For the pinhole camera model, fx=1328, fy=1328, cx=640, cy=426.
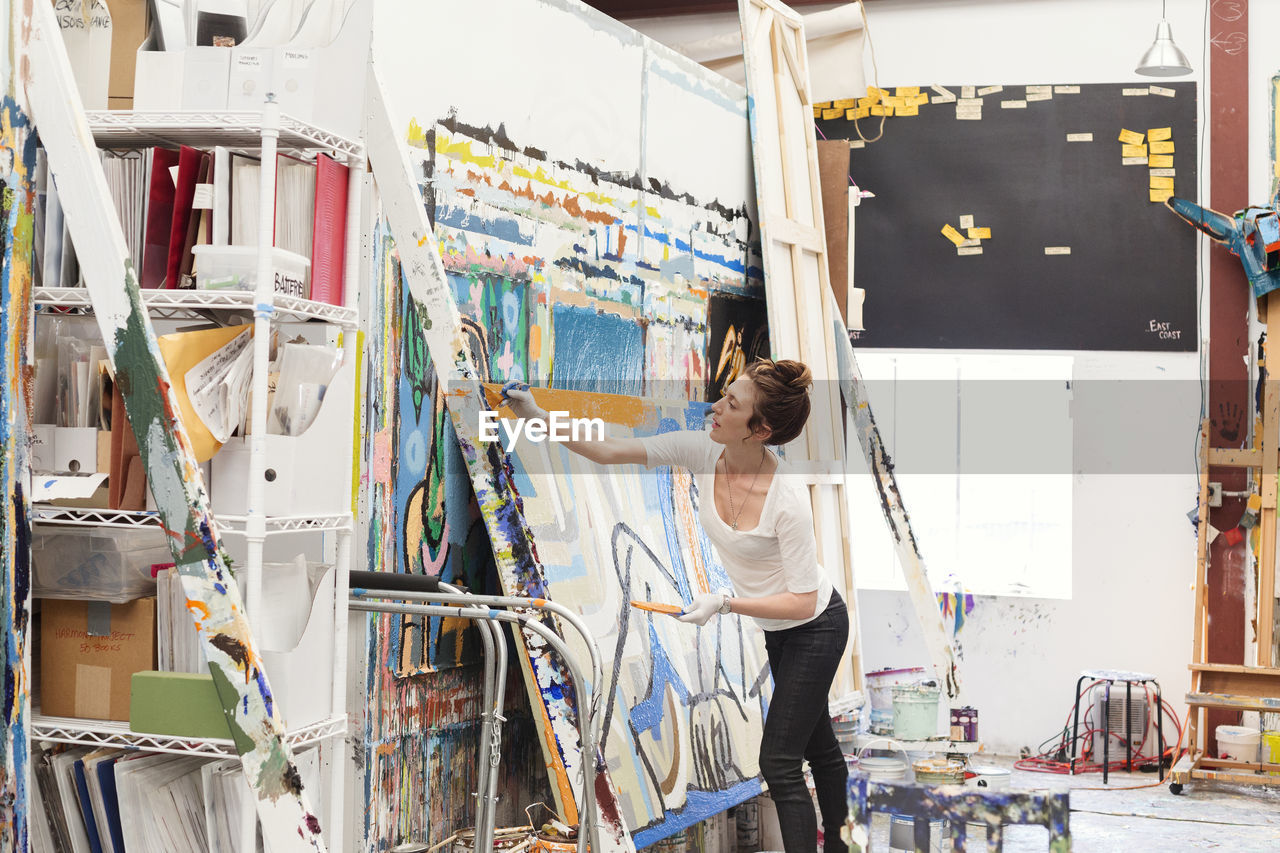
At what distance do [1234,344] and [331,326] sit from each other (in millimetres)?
5076

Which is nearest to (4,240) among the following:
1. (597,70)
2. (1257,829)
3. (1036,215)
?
(597,70)

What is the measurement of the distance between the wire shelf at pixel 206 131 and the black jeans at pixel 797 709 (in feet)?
5.53

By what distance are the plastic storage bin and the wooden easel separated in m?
4.55

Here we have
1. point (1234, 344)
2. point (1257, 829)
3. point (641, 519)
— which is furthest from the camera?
point (1234, 344)

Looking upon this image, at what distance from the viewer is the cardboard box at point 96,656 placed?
2.51 m

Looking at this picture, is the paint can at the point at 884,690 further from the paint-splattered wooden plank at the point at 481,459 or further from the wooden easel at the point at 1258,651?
the paint-splattered wooden plank at the point at 481,459

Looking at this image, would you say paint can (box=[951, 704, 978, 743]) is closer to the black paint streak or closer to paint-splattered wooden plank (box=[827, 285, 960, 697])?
paint-splattered wooden plank (box=[827, 285, 960, 697])

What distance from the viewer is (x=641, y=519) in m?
4.50

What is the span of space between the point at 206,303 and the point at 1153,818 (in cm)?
445

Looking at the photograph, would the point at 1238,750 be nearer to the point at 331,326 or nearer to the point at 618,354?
the point at 618,354

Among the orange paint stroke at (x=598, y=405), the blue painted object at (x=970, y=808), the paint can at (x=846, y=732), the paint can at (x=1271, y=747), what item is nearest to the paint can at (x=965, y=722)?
the paint can at (x=846, y=732)

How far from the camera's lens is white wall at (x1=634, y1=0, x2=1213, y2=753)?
6461 millimetres

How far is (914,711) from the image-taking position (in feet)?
18.7

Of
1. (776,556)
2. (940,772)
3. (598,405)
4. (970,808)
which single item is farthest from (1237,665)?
(970,808)
